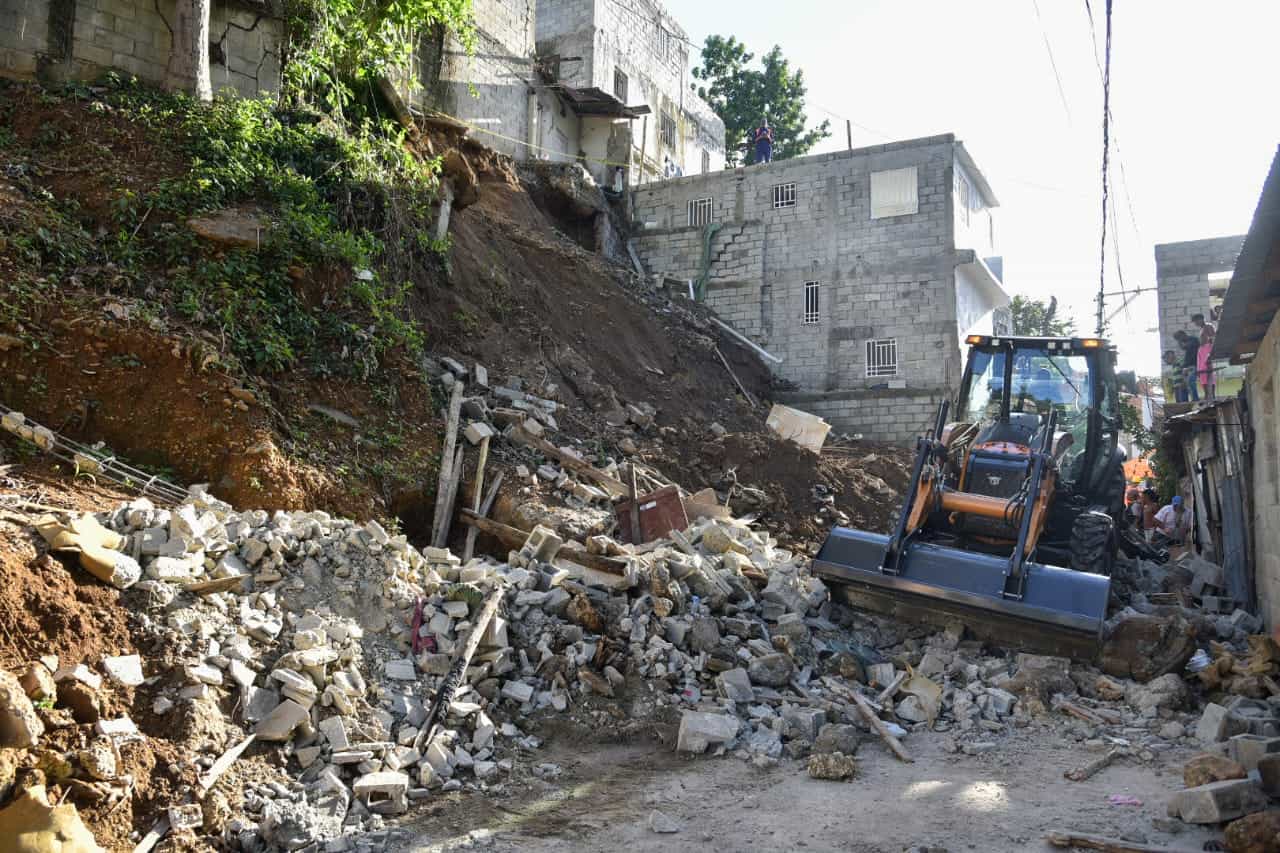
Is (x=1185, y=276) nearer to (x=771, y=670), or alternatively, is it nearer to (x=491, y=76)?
(x=771, y=670)

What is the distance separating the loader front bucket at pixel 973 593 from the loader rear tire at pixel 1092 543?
0.88 metres

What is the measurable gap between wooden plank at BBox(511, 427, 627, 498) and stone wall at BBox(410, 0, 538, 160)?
34.6 ft

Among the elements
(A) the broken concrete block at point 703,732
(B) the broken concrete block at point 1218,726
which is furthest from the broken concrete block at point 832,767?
(B) the broken concrete block at point 1218,726

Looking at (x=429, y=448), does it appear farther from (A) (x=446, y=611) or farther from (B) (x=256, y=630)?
(B) (x=256, y=630)

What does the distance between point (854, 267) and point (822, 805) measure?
54.7 feet

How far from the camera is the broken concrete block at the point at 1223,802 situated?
4285mm

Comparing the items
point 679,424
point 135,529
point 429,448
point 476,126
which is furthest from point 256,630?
point 476,126

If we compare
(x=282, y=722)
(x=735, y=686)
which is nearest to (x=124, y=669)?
(x=282, y=722)

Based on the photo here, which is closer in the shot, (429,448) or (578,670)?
(578,670)

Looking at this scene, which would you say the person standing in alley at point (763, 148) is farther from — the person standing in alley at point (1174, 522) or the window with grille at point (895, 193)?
the person standing in alley at point (1174, 522)

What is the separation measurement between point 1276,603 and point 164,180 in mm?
12031

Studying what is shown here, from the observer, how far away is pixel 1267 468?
8586mm

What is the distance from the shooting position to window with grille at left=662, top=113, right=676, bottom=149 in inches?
1088

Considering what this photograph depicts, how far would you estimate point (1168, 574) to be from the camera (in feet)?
35.3
